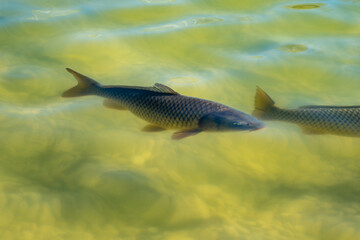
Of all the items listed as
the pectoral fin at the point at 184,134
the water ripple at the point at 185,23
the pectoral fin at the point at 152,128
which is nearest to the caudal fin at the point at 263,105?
the pectoral fin at the point at 184,134

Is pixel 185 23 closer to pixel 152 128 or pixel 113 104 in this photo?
pixel 113 104

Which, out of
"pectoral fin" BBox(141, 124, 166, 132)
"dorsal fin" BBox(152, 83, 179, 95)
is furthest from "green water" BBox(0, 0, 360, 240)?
"dorsal fin" BBox(152, 83, 179, 95)

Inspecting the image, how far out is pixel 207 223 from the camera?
7.66 ft

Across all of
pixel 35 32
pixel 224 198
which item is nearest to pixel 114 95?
pixel 224 198

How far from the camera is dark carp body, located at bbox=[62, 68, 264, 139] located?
313 centimetres

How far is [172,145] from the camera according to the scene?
120 inches

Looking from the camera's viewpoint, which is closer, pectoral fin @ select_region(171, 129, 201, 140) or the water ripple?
pectoral fin @ select_region(171, 129, 201, 140)

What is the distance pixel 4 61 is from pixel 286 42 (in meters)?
3.45

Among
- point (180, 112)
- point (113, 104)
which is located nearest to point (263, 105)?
point (180, 112)

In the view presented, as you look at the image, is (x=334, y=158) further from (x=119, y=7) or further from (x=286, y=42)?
(x=119, y=7)

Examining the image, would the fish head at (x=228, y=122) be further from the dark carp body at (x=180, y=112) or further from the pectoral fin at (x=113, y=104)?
the pectoral fin at (x=113, y=104)

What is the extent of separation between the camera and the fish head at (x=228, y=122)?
10.2 feet

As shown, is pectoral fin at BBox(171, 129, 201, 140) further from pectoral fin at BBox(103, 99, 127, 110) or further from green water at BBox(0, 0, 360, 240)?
pectoral fin at BBox(103, 99, 127, 110)

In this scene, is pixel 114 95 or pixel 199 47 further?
pixel 199 47
